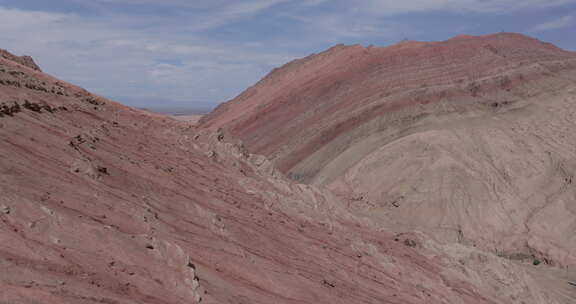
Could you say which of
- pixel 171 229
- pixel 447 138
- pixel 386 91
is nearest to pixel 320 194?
pixel 171 229

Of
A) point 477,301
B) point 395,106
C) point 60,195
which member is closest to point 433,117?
point 395,106

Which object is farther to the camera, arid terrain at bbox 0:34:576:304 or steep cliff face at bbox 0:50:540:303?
arid terrain at bbox 0:34:576:304

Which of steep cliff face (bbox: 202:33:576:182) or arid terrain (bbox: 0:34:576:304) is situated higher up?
steep cliff face (bbox: 202:33:576:182)

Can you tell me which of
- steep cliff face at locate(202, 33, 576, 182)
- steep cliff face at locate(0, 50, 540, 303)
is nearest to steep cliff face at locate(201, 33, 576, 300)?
steep cliff face at locate(202, 33, 576, 182)

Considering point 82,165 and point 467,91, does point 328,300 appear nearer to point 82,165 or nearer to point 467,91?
point 82,165

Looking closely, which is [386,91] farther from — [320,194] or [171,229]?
[171,229]

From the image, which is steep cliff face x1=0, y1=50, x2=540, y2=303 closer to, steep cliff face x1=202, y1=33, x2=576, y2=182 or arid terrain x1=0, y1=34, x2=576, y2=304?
arid terrain x1=0, y1=34, x2=576, y2=304

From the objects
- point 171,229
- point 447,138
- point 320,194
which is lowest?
point 320,194
